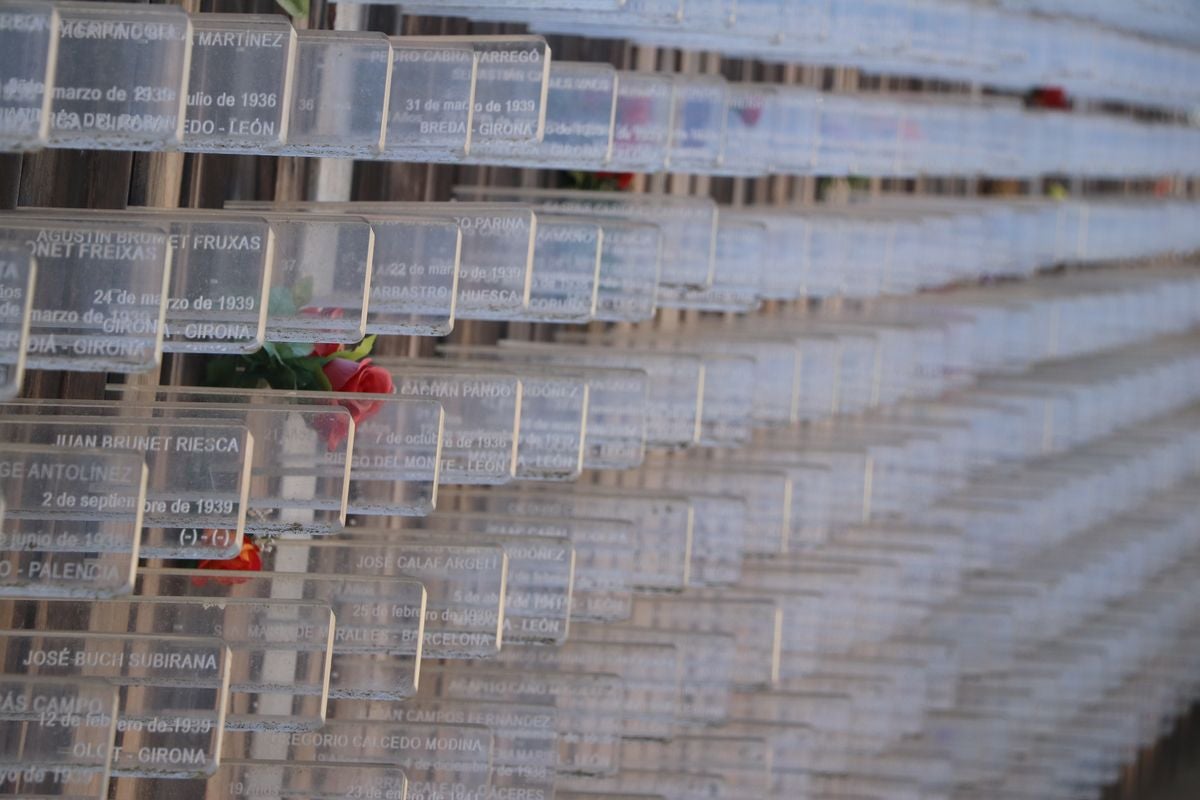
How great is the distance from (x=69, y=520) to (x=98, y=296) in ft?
0.55

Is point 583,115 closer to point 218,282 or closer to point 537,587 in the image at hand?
point 537,587

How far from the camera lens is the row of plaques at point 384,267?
4.39 feet

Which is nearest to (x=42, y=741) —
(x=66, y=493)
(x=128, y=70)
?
(x=66, y=493)

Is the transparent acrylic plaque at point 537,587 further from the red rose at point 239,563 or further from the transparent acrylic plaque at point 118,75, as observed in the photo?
the transparent acrylic plaque at point 118,75

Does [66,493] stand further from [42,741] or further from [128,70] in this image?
[128,70]

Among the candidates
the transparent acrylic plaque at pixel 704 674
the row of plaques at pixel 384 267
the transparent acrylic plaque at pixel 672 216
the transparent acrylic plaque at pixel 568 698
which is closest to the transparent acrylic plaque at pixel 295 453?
the row of plaques at pixel 384 267

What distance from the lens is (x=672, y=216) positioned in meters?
2.51

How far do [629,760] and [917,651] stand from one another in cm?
107

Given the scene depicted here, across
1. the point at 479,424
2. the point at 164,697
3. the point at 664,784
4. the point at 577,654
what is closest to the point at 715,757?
the point at 664,784

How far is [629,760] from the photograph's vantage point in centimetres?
291

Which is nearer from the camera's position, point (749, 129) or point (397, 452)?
point (397, 452)

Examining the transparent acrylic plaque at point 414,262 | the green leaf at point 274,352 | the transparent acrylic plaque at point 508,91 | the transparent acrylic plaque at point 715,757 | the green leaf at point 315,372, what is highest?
the transparent acrylic plaque at point 508,91

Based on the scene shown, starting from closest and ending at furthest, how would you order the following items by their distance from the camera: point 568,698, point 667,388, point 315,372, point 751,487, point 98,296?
1. point 98,296
2. point 315,372
3. point 568,698
4. point 667,388
5. point 751,487

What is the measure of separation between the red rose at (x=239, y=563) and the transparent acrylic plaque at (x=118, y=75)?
0.55 metres
